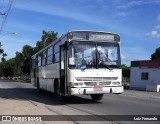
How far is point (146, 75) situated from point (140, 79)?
1610mm

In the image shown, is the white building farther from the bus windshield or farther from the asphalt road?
the bus windshield

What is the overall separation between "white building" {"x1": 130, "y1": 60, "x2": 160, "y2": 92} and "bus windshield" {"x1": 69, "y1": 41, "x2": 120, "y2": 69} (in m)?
27.3

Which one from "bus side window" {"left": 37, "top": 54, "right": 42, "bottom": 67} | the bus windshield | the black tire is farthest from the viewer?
"bus side window" {"left": 37, "top": 54, "right": 42, "bottom": 67}

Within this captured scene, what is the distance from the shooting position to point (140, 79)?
169ft

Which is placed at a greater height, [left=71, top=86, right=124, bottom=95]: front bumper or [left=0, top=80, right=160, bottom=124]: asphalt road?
[left=71, top=86, right=124, bottom=95]: front bumper

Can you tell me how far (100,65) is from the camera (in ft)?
58.7

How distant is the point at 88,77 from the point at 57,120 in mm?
5444

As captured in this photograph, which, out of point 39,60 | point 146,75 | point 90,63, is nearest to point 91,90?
point 90,63

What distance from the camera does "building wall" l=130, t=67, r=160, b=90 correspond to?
4803 centimetres

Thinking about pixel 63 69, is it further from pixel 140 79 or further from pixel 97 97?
pixel 140 79

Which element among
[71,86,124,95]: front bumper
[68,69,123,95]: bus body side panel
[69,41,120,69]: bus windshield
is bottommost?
[71,86,124,95]: front bumper

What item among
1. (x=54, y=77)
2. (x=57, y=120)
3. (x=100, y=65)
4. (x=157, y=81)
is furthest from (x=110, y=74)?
(x=157, y=81)

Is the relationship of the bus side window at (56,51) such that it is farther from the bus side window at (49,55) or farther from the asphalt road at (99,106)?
the asphalt road at (99,106)

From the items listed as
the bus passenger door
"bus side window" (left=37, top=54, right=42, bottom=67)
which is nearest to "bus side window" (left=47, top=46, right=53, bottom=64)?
the bus passenger door
